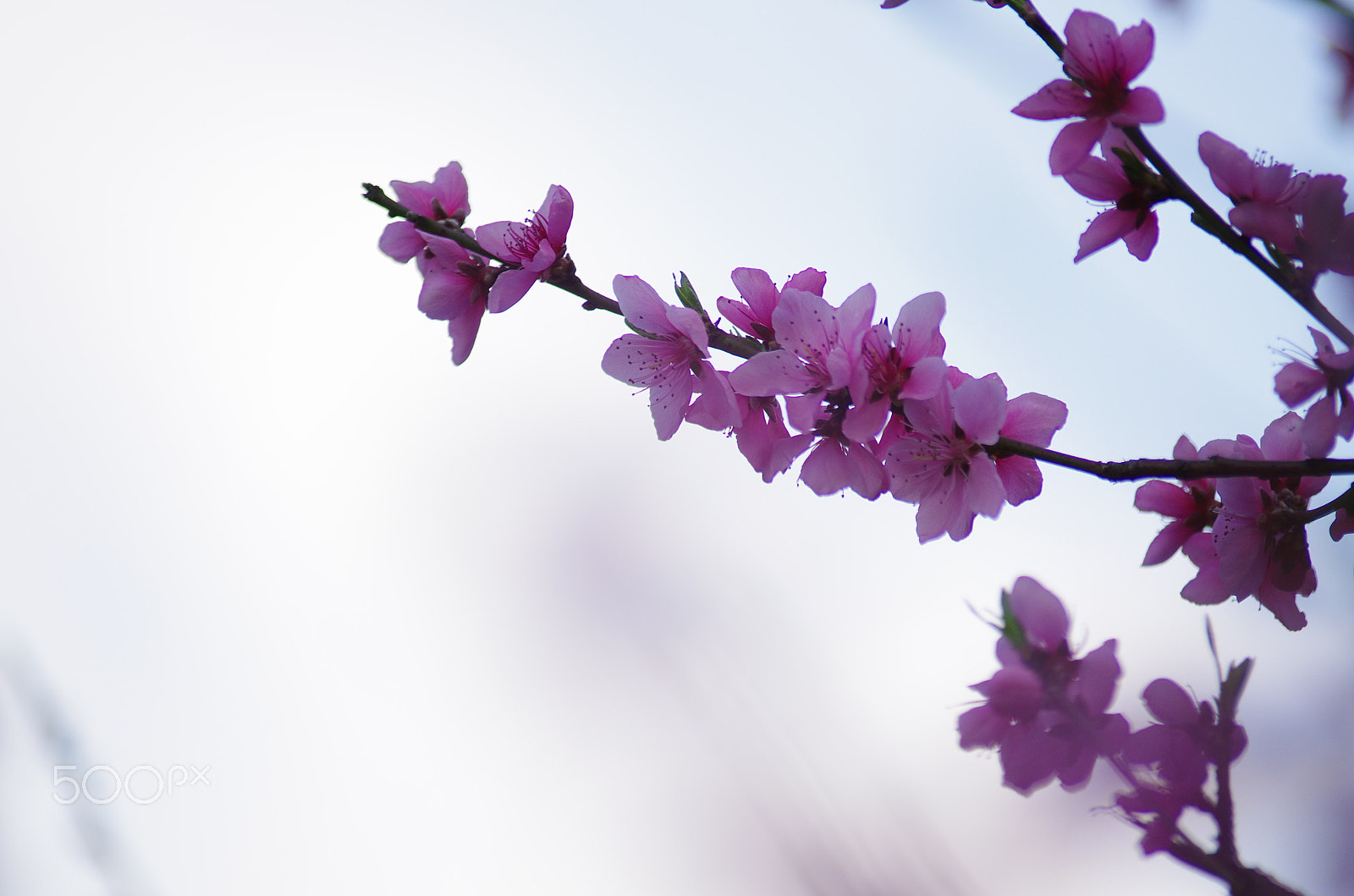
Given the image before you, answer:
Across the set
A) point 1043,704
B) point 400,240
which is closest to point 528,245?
point 400,240

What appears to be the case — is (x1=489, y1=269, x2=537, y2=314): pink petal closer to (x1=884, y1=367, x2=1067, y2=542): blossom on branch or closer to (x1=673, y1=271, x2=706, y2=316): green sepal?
(x1=673, y1=271, x2=706, y2=316): green sepal

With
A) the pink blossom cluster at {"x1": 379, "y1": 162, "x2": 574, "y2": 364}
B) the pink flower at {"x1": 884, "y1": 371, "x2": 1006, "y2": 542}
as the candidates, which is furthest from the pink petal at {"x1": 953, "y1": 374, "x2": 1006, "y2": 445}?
the pink blossom cluster at {"x1": 379, "y1": 162, "x2": 574, "y2": 364}

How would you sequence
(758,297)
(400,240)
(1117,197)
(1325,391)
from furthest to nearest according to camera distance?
1. (400,240)
2. (758,297)
3. (1117,197)
4. (1325,391)

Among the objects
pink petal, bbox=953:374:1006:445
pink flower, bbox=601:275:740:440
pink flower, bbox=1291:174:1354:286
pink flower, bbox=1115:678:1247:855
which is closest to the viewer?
pink flower, bbox=1115:678:1247:855

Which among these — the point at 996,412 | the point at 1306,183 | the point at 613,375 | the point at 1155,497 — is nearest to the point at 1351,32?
the point at 1306,183

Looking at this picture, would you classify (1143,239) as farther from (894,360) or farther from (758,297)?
(758,297)

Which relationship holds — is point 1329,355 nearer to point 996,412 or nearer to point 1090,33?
point 996,412
